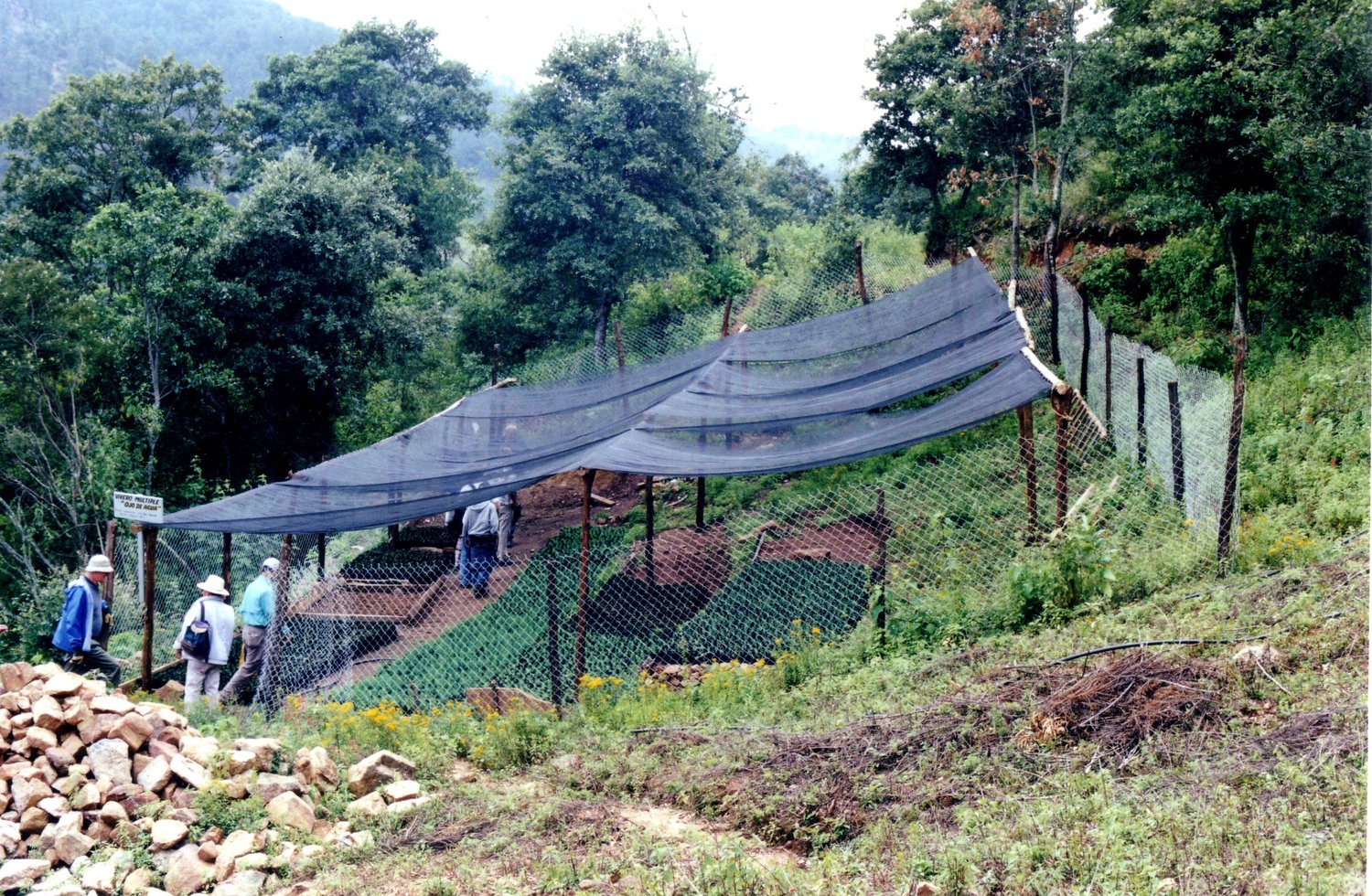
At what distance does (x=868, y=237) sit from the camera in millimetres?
15758

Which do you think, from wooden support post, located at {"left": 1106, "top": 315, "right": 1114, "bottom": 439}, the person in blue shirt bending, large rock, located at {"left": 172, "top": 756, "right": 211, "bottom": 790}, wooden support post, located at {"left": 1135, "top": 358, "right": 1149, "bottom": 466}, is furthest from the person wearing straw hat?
wooden support post, located at {"left": 1106, "top": 315, "right": 1114, "bottom": 439}

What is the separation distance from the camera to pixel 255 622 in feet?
24.5

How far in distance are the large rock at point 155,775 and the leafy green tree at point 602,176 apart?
10.8m

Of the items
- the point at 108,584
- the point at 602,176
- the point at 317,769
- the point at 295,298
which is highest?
the point at 602,176

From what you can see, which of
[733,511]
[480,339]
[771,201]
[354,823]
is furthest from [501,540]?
[771,201]

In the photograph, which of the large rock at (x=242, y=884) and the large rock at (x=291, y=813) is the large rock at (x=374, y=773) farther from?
the large rock at (x=242, y=884)

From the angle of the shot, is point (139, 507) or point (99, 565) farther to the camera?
point (99, 565)

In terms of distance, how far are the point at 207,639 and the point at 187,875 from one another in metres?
3.05

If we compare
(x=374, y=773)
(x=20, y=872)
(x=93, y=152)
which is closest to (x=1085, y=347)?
(x=374, y=773)

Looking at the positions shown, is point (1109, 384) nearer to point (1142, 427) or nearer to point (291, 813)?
point (1142, 427)

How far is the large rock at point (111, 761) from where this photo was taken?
5.05 metres

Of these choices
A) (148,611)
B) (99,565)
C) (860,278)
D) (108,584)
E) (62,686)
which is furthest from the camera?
(860,278)

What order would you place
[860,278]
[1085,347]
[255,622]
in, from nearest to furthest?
[255,622] < [1085,347] < [860,278]

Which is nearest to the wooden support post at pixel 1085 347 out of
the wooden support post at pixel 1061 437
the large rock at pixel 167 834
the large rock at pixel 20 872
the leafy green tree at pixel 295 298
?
the wooden support post at pixel 1061 437
